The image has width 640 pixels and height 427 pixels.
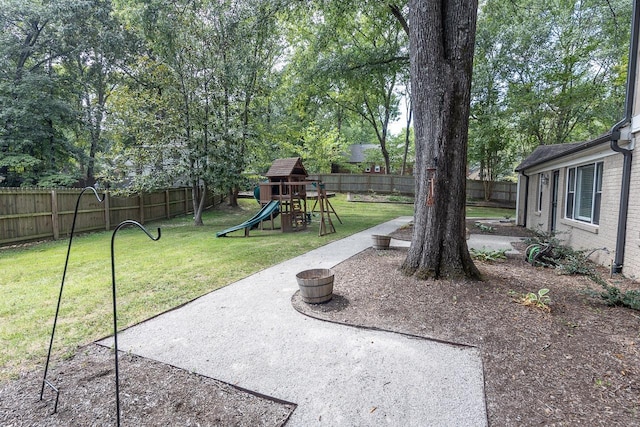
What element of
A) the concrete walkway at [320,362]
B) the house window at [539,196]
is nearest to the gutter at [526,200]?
the house window at [539,196]

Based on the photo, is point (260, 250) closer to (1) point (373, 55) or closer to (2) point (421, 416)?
(2) point (421, 416)

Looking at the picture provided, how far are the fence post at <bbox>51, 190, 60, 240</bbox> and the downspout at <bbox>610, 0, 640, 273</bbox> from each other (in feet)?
41.2

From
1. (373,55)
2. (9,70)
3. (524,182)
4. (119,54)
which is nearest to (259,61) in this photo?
(373,55)

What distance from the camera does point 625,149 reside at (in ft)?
17.3

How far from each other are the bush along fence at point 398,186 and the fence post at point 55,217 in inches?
648

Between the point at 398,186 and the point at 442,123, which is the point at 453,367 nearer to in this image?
the point at 442,123

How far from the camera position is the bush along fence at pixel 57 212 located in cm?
784

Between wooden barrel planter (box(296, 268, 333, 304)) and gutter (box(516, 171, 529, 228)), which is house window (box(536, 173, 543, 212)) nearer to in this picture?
gutter (box(516, 171, 529, 228))

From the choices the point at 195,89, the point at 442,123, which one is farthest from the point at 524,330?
the point at 195,89

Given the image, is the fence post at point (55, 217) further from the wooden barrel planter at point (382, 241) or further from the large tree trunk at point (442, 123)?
the large tree trunk at point (442, 123)

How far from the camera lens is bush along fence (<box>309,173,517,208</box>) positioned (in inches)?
857

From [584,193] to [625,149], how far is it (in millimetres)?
2254

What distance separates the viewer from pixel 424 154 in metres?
4.75

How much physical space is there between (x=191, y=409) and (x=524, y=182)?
13579mm
